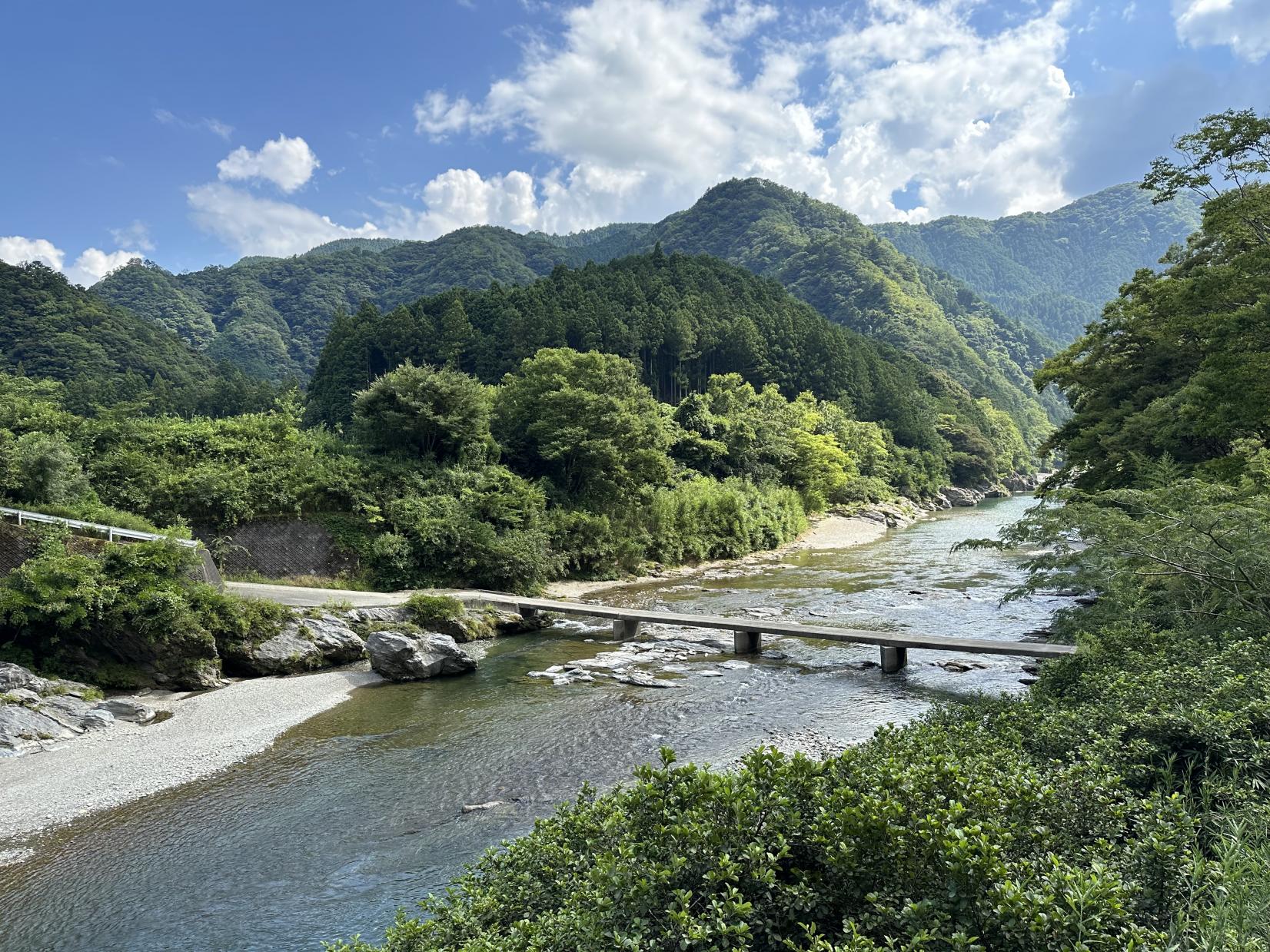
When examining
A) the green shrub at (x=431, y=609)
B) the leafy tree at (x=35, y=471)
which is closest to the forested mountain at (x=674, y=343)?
the leafy tree at (x=35, y=471)

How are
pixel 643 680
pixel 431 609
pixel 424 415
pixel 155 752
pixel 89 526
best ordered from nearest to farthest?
pixel 155 752 → pixel 643 680 → pixel 89 526 → pixel 431 609 → pixel 424 415

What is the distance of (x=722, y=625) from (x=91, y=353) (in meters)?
70.8

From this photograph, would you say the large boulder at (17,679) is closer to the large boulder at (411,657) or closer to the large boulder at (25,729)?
the large boulder at (25,729)

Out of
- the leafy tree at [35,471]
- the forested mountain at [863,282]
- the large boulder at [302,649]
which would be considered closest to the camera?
the large boulder at [302,649]

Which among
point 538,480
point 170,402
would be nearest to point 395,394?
point 538,480

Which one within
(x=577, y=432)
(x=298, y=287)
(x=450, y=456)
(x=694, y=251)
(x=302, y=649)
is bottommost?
(x=302, y=649)

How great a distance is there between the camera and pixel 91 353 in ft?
216

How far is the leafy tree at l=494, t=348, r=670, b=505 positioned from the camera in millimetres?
34750

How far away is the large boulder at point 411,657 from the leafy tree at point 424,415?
577 inches

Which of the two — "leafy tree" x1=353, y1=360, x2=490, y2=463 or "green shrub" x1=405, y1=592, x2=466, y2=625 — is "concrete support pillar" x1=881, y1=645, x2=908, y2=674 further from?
"leafy tree" x1=353, y1=360, x2=490, y2=463

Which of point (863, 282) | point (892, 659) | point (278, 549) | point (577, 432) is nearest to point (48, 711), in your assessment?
point (278, 549)

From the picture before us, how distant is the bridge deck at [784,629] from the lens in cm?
1630

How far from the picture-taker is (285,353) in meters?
118

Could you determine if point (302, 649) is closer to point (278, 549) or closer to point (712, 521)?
point (278, 549)
